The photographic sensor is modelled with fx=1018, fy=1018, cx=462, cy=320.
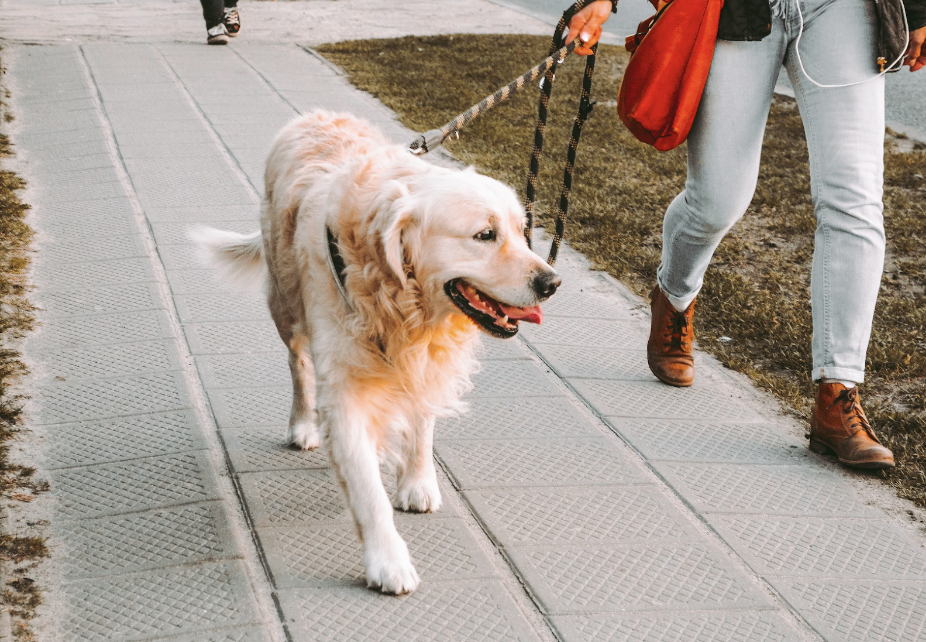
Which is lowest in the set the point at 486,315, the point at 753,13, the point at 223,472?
the point at 223,472

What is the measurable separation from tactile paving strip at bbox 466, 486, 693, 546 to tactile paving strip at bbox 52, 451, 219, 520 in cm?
87

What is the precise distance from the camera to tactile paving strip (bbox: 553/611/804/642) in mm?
2574

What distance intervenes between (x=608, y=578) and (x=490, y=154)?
4714 millimetres

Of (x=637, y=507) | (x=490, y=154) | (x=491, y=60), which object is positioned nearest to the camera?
(x=637, y=507)

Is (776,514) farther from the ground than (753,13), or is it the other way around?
(753,13)

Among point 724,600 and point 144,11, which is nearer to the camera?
point 724,600

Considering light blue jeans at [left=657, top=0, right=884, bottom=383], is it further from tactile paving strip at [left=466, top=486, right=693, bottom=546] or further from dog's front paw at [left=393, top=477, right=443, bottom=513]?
dog's front paw at [left=393, top=477, right=443, bottom=513]

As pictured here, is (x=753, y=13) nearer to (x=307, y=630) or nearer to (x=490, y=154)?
(x=307, y=630)

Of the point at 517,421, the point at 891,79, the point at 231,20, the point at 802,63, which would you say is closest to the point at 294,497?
the point at 517,421

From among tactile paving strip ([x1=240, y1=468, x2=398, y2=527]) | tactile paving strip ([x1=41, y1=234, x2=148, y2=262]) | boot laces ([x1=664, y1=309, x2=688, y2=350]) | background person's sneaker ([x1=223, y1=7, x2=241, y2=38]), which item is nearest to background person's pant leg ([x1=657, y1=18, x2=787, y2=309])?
boot laces ([x1=664, y1=309, x2=688, y2=350])

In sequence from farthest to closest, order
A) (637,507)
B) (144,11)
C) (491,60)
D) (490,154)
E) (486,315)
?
(144,11) → (491,60) → (490,154) → (637,507) → (486,315)

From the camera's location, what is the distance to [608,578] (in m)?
2.82

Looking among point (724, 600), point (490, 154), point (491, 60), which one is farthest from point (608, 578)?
point (491, 60)

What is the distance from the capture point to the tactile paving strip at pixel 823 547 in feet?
9.55
